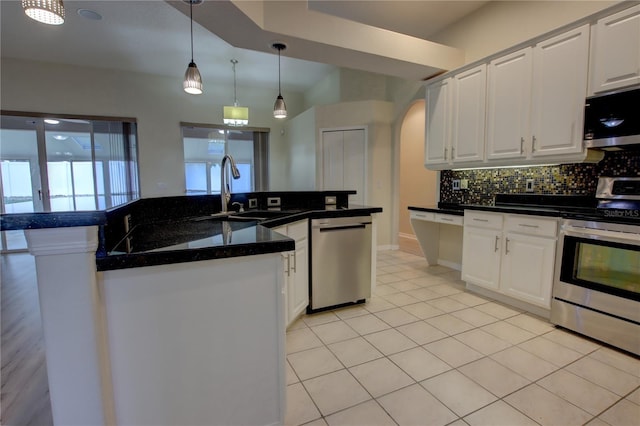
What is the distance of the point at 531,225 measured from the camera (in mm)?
2518

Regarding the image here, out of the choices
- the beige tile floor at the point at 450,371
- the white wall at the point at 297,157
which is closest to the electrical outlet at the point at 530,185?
the beige tile floor at the point at 450,371

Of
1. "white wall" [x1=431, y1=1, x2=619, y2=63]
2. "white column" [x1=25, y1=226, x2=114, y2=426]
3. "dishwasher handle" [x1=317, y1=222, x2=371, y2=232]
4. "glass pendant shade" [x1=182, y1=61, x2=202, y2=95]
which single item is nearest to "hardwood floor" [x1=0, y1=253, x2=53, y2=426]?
"white column" [x1=25, y1=226, x2=114, y2=426]

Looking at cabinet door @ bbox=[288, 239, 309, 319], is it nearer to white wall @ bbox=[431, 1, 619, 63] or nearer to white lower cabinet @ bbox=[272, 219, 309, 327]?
white lower cabinet @ bbox=[272, 219, 309, 327]

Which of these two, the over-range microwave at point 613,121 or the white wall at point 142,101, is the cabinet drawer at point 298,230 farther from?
the white wall at point 142,101

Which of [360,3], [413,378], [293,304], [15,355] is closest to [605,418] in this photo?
[413,378]

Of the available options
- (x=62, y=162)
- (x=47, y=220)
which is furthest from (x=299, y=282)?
(x=62, y=162)

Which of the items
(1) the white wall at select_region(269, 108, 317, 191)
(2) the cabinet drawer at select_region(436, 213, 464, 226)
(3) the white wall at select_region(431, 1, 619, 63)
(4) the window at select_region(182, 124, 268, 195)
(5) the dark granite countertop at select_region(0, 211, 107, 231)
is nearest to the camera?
(5) the dark granite countertop at select_region(0, 211, 107, 231)

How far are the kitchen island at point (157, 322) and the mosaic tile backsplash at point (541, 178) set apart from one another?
2855mm

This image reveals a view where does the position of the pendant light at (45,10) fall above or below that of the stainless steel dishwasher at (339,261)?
above

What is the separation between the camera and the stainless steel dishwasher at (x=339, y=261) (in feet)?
8.35

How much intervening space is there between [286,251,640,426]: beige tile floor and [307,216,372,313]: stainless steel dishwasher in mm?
149

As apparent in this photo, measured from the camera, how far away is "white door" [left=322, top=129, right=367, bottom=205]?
16.7 ft

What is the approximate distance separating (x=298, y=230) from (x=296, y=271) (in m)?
0.32

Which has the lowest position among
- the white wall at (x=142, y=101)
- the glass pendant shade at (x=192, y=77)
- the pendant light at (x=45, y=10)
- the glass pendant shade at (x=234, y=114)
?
the pendant light at (x=45, y=10)
